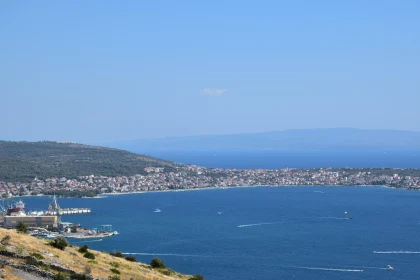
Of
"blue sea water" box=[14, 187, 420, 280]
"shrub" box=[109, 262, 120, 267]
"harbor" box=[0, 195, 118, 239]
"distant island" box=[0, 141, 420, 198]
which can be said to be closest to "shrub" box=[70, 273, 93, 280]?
"shrub" box=[109, 262, 120, 267]

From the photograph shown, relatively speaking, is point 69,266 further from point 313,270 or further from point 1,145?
point 1,145

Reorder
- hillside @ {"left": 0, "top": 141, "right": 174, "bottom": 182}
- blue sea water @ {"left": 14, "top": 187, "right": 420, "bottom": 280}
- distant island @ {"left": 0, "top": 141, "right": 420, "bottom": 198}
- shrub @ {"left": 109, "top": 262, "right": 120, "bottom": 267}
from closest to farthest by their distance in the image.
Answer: shrub @ {"left": 109, "top": 262, "right": 120, "bottom": 267} → blue sea water @ {"left": 14, "top": 187, "right": 420, "bottom": 280} → distant island @ {"left": 0, "top": 141, "right": 420, "bottom": 198} → hillside @ {"left": 0, "top": 141, "right": 174, "bottom": 182}

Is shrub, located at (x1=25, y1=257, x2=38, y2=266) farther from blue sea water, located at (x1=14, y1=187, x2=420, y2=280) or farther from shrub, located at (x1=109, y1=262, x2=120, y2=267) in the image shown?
blue sea water, located at (x1=14, y1=187, x2=420, y2=280)

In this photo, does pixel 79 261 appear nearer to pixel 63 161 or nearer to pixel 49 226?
pixel 49 226

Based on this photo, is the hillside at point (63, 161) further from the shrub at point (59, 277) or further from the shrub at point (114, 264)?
the shrub at point (59, 277)

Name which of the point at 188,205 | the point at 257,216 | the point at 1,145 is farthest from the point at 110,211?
the point at 1,145

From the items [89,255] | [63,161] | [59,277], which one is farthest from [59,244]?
[63,161]

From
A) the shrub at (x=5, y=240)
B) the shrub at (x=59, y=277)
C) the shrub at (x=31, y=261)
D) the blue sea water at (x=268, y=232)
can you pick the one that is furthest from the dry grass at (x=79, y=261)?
the blue sea water at (x=268, y=232)
